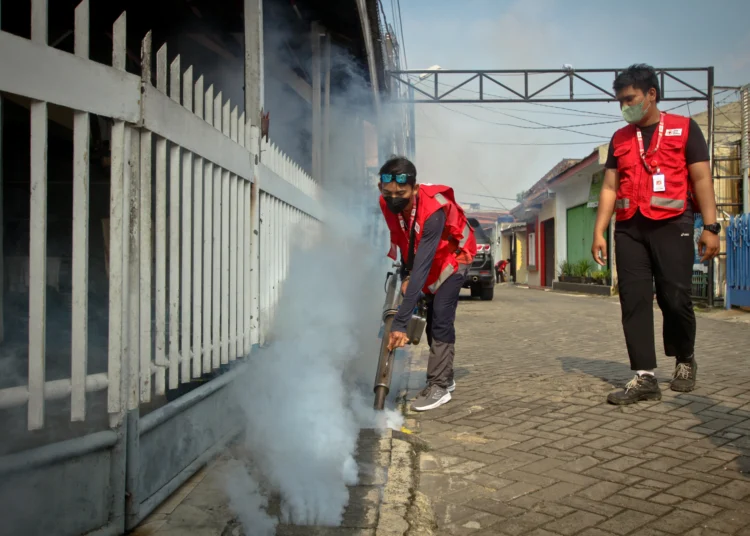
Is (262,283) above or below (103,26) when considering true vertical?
below

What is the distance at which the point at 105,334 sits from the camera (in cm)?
231

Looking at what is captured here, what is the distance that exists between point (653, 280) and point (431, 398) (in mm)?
1589

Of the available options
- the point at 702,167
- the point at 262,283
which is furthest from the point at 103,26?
the point at 702,167

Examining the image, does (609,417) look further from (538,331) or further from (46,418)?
(538,331)

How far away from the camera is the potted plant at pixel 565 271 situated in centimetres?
2086

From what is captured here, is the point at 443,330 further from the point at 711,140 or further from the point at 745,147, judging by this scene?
the point at 745,147

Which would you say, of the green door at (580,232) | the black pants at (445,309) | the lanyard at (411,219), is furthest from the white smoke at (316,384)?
the green door at (580,232)

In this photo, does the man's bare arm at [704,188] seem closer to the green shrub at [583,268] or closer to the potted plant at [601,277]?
the potted plant at [601,277]

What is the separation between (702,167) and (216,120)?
9.45 ft

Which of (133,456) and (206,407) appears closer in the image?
(133,456)

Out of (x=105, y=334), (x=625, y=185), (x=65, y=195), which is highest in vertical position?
(x=625, y=185)

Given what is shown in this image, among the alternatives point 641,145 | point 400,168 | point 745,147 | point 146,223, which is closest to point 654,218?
point 641,145

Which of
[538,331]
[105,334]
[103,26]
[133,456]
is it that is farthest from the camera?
[538,331]

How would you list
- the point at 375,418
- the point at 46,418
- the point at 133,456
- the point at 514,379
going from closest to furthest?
the point at 46,418 → the point at 133,456 → the point at 375,418 → the point at 514,379
